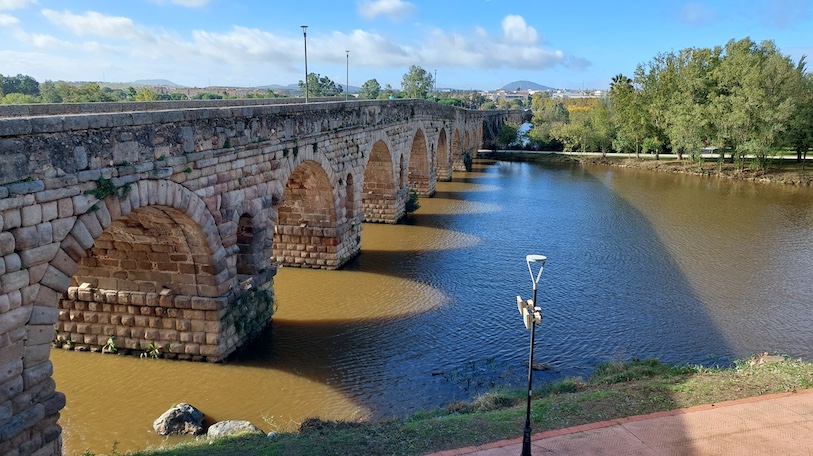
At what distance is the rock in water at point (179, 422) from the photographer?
10219mm

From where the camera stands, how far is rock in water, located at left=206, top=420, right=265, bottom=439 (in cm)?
965

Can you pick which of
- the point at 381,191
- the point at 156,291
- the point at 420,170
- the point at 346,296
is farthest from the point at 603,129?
the point at 156,291

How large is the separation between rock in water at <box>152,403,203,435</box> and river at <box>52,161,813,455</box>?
0.66ft

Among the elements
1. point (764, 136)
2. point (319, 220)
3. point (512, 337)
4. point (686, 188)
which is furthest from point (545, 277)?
point (764, 136)

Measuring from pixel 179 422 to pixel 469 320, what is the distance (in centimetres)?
788

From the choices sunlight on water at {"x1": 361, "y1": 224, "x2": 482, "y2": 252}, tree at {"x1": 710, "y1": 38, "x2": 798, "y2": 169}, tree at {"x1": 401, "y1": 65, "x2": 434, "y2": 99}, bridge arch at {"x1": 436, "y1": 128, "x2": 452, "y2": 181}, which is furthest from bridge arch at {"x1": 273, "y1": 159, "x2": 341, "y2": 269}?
tree at {"x1": 401, "y1": 65, "x2": 434, "y2": 99}

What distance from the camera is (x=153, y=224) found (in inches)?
470

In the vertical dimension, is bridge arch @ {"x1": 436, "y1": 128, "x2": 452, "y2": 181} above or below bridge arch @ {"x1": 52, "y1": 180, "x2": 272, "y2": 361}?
above

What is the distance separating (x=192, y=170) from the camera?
1150cm

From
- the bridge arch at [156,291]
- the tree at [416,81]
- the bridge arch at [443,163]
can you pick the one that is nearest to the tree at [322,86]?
the tree at [416,81]

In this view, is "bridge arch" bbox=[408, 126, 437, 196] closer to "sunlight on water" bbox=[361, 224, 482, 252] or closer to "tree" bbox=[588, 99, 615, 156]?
"sunlight on water" bbox=[361, 224, 482, 252]

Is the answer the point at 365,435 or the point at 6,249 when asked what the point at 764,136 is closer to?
the point at 365,435

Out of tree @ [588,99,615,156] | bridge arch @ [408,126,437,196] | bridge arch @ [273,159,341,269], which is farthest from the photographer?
tree @ [588,99,615,156]

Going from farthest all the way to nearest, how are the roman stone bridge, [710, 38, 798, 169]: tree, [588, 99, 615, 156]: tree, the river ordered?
[588, 99, 615, 156]: tree
[710, 38, 798, 169]: tree
the river
the roman stone bridge
